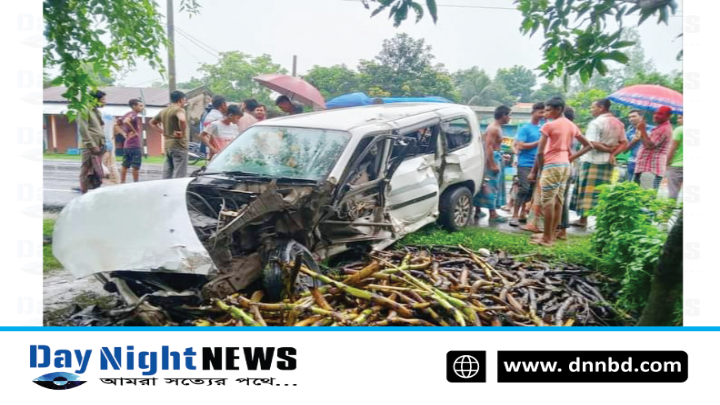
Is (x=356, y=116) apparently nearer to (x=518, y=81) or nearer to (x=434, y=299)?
(x=518, y=81)

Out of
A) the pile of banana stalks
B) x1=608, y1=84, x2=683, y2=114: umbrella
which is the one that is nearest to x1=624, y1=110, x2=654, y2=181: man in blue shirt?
x1=608, y1=84, x2=683, y2=114: umbrella

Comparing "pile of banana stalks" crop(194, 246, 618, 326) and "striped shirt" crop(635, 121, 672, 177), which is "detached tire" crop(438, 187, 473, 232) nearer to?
"pile of banana stalks" crop(194, 246, 618, 326)

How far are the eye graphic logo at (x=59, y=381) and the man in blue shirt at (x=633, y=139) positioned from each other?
213 inches

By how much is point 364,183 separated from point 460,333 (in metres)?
1.77

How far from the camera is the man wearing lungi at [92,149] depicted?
17.1ft

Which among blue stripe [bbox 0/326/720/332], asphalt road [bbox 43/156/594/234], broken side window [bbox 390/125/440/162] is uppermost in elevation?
broken side window [bbox 390/125/440/162]

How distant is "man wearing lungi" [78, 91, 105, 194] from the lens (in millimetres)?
5207

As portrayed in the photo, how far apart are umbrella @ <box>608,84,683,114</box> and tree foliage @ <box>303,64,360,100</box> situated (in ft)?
7.54

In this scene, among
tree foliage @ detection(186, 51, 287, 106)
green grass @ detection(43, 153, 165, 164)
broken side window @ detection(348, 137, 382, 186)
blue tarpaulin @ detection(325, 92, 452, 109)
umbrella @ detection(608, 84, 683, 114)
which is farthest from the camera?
blue tarpaulin @ detection(325, 92, 452, 109)

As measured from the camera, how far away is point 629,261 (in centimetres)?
392

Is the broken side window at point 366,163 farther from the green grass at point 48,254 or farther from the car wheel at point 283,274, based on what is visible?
the green grass at point 48,254

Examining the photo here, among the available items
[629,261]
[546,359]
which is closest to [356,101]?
[629,261]

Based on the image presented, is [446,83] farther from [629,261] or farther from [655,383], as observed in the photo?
[655,383]

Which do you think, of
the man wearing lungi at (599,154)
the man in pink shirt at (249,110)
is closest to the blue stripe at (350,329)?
the man wearing lungi at (599,154)
